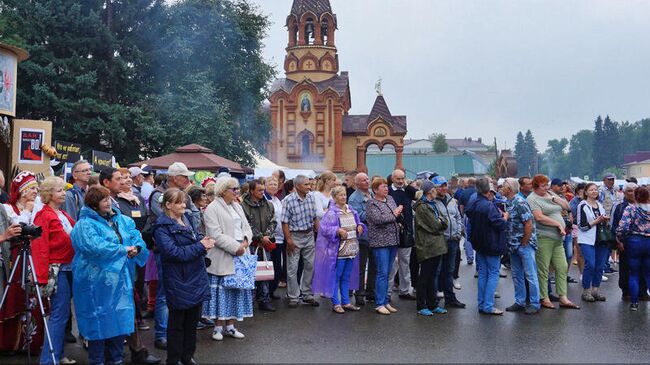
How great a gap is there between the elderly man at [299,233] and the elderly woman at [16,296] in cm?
391

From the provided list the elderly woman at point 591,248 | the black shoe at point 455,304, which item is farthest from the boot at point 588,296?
the black shoe at point 455,304

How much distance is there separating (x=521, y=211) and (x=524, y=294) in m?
1.27

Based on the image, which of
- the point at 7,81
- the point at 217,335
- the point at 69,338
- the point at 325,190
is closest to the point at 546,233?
the point at 325,190

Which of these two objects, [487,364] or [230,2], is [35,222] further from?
[230,2]

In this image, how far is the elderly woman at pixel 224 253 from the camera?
6879 millimetres

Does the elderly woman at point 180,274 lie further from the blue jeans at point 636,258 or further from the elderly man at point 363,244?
the blue jeans at point 636,258

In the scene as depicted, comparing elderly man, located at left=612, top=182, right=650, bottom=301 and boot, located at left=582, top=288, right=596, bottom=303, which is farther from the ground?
elderly man, located at left=612, top=182, right=650, bottom=301

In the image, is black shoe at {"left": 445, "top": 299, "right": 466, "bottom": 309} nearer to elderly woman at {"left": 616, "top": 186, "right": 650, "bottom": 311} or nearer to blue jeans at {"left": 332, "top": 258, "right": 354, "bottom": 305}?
blue jeans at {"left": 332, "top": 258, "right": 354, "bottom": 305}

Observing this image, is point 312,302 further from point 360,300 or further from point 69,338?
point 69,338

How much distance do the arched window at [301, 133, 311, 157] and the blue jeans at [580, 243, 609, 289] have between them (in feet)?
162

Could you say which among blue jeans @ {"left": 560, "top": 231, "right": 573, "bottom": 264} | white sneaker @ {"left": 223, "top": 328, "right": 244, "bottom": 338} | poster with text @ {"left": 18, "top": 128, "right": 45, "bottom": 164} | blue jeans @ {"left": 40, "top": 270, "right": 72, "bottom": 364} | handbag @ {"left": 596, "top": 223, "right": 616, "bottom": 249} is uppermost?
poster with text @ {"left": 18, "top": 128, "right": 45, "bottom": 164}

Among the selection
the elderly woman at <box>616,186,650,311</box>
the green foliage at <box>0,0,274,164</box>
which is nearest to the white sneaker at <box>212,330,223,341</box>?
the elderly woman at <box>616,186,650,311</box>

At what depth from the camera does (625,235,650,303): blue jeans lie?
9.24 meters

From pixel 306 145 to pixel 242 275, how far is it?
52.1m
